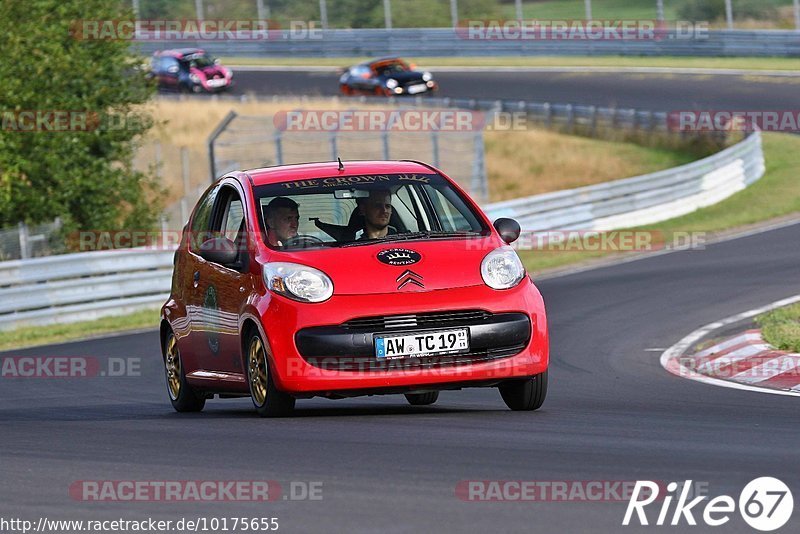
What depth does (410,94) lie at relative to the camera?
48.3m

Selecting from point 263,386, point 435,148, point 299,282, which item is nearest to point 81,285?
point 435,148

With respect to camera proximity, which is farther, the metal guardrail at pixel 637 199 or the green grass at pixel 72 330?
the metal guardrail at pixel 637 199

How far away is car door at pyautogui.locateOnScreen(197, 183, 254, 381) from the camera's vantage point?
28.7 feet

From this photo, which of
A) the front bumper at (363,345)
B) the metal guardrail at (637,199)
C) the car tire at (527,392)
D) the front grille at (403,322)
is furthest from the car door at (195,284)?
the metal guardrail at (637,199)

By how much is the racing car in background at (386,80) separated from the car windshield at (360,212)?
38956mm

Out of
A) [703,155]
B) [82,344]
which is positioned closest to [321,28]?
[703,155]

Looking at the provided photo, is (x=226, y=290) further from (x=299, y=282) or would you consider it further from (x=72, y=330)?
(x=72, y=330)

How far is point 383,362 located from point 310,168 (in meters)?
1.85

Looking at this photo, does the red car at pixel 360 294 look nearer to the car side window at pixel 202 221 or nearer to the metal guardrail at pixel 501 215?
the car side window at pixel 202 221

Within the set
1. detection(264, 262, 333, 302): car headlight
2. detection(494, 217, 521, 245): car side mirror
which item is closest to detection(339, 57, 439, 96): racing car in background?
detection(494, 217, 521, 245): car side mirror

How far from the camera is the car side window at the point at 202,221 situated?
984 cm

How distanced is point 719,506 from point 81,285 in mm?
15664

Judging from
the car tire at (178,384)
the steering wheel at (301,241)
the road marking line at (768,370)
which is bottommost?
the road marking line at (768,370)

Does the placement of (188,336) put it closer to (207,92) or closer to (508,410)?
(508,410)
